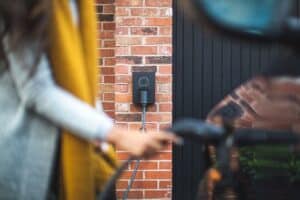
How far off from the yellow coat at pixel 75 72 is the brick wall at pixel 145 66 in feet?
10.9

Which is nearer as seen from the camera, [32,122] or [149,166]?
[32,122]

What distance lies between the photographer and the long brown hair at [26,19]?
176 centimetres

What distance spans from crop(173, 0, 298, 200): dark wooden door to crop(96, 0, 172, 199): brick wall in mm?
273

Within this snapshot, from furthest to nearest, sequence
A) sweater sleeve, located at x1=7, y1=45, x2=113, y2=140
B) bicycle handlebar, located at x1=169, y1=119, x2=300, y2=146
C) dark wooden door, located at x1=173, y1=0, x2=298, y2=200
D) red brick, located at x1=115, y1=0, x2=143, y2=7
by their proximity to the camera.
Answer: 1. dark wooden door, located at x1=173, y1=0, x2=298, y2=200
2. red brick, located at x1=115, y1=0, x2=143, y2=7
3. sweater sleeve, located at x1=7, y1=45, x2=113, y2=140
4. bicycle handlebar, located at x1=169, y1=119, x2=300, y2=146

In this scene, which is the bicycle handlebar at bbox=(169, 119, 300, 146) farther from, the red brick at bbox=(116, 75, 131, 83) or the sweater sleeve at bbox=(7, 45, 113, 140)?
the red brick at bbox=(116, 75, 131, 83)

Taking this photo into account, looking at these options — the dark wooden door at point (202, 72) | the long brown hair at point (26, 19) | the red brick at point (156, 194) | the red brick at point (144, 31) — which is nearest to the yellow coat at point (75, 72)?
the long brown hair at point (26, 19)

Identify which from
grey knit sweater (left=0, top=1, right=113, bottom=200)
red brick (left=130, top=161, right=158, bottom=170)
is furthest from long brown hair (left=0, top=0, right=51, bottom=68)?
red brick (left=130, top=161, right=158, bottom=170)

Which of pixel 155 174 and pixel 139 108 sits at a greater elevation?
pixel 139 108

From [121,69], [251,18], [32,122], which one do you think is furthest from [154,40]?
[251,18]

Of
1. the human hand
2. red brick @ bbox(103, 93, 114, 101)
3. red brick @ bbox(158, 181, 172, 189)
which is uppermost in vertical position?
the human hand

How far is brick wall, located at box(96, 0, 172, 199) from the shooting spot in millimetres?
5324

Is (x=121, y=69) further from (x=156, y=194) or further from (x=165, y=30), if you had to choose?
(x=156, y=194)

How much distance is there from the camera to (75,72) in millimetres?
1829

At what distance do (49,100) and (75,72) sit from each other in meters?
0.10
